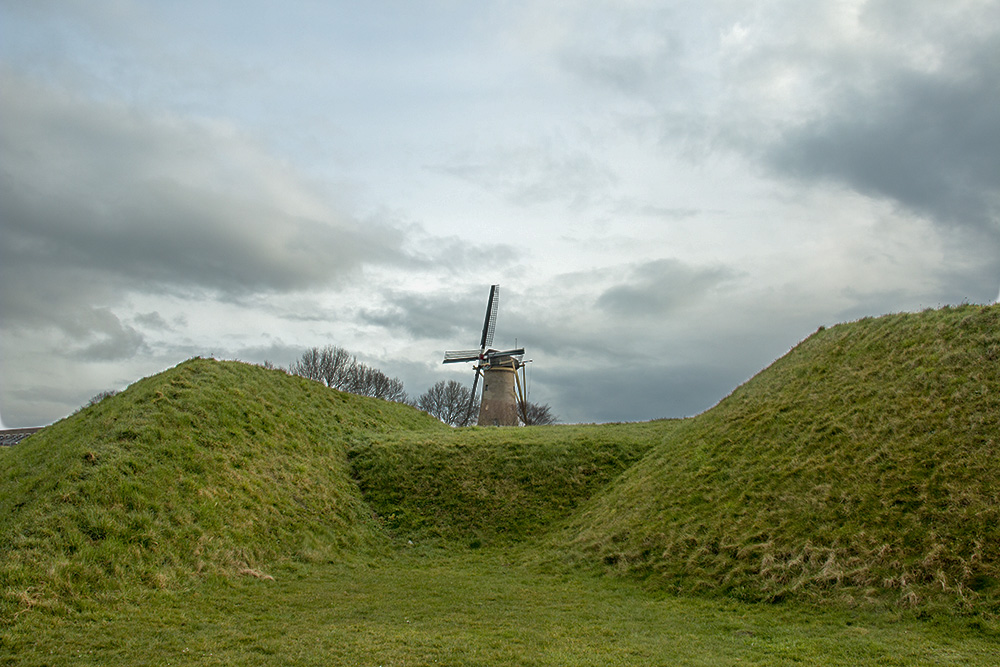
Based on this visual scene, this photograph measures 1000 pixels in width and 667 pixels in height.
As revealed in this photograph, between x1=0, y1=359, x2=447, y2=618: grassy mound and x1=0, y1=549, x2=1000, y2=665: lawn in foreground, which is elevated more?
x1=0, y1=359, x2=447, y2=618: grassy mound

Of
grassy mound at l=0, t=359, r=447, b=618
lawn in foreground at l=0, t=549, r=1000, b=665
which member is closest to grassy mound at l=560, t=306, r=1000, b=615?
lawn in foreground at l=0, t=549, r=1000, b=665

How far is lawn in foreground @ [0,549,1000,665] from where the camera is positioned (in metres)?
10.6

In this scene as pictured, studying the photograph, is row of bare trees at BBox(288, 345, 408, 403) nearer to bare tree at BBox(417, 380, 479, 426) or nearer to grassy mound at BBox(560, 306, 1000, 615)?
bare tree at BBox(417, 380, 479, 426)

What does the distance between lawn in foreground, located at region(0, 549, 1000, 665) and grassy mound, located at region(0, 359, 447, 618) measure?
124cm

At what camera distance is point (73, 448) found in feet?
63.7

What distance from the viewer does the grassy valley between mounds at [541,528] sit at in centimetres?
1178

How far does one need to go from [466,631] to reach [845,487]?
403 inches

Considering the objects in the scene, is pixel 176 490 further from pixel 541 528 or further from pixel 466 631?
pixel 541 528

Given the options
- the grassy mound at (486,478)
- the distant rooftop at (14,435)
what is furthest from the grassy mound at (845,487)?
the distant rooftop at (14,435)

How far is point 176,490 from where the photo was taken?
18.2 meters

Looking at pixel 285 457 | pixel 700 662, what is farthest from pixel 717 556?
pixel 285 457

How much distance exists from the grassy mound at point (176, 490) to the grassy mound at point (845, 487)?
373 inches

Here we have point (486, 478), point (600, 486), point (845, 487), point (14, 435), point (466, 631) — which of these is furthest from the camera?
point (14, 435)

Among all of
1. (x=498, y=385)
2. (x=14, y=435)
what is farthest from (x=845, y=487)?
(x=14, y=435)
